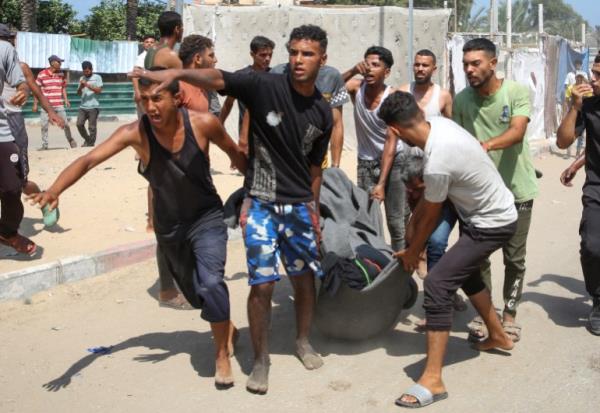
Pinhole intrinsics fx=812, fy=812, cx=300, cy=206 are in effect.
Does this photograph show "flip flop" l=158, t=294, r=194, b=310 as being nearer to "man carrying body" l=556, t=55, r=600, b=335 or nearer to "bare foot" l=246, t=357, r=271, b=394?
"bare foot" l=246, t=357, r=271, b=394

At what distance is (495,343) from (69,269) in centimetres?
355

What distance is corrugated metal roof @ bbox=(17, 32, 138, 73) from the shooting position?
24891 millimetres

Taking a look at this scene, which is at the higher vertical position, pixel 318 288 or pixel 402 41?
pixel 402 41

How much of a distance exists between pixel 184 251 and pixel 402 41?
11.3 metres

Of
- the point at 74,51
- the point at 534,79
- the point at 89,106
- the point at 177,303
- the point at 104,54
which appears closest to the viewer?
the point at 177,303

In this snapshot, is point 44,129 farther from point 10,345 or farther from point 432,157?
point 432,157

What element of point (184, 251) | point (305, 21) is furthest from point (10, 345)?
point (305, 21)

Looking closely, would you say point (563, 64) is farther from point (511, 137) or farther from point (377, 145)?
point (511, 137)

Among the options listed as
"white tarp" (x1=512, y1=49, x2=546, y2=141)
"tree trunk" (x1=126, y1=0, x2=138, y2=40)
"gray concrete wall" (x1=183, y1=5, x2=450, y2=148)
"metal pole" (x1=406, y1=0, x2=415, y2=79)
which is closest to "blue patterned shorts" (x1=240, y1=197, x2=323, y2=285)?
"metal pole" (x1=406, y1=0, x2=415, y2=79)

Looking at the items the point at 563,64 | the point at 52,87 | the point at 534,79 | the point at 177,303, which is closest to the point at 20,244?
the point at 177,303

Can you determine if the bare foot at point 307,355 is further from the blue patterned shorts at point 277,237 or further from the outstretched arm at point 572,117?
the outstretched arm at point 572,117

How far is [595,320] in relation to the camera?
571 cm

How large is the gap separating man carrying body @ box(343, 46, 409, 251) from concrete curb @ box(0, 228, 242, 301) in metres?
2.20

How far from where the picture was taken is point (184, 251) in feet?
16.3
